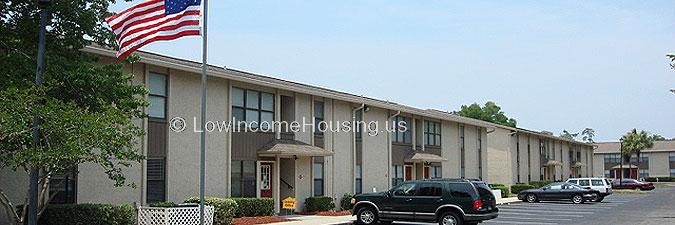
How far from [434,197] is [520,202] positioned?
2228 centimetres

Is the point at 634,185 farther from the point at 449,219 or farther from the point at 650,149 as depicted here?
the point at 449,219

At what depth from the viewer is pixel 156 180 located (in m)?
23.2

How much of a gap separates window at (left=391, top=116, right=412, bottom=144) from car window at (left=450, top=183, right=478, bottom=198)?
14.2 metres

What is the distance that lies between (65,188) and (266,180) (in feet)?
30.6

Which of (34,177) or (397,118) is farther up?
(397,118)

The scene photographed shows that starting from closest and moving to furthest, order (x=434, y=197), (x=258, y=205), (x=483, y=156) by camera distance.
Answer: (x=434, y=197)
(x=258, y=205)
(x=483, y=156)

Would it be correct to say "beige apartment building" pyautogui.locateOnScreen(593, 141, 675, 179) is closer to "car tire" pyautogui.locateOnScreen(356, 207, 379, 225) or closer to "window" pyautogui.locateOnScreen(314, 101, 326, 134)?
"window" pyautogui.locateOnScreen(314, 101, 326, 134)

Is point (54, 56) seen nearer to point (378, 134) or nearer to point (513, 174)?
point (378, 134)

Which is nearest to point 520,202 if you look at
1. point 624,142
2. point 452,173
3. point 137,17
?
point 452,173

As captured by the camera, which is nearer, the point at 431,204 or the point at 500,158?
the point at 431,204

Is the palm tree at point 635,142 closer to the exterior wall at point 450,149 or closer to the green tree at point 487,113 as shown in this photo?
the green tree at point 487,113

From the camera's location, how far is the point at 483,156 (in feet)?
164

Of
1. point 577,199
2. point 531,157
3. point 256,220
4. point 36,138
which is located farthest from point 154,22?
point 531,157

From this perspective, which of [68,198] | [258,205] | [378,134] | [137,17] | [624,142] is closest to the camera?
[137,17]
